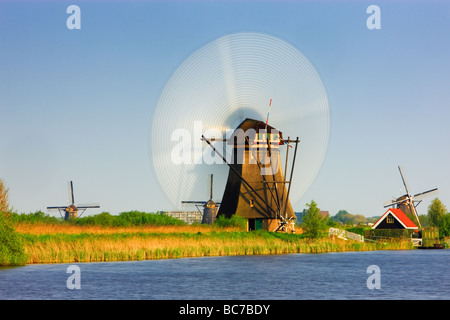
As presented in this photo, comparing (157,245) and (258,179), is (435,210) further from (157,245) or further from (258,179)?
(157,245)

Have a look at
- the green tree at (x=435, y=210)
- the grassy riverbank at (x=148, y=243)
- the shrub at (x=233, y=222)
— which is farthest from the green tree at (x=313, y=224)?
the green tree at (x=435, y=210)

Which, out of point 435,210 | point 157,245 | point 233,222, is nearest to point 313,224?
point 233,222

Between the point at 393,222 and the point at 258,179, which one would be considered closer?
the point at 258,179

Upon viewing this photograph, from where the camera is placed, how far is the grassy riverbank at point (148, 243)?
109 feet

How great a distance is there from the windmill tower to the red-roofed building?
12.7 m

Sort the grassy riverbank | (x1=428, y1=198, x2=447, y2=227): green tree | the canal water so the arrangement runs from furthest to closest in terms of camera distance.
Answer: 1. (x1=428, y1=198, x2=447, y2=227): green tree
2. the grassy riverbank
3. the canal water

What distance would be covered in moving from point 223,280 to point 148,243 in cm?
1041

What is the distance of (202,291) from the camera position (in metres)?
24.5

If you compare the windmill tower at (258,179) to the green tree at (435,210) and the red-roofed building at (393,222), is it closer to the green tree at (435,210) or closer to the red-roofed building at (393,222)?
the red-roofed building at (393,222)

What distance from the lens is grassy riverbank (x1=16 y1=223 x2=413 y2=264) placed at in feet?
109

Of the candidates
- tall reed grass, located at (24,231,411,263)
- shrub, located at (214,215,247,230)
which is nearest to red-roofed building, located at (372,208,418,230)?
tall reed grass, located at (24,231,411,263)

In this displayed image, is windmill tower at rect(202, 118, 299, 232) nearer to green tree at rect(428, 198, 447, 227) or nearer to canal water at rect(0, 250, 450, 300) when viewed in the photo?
canal water at rect(0, 250, 450, 300)

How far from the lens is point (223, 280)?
91.6 feet

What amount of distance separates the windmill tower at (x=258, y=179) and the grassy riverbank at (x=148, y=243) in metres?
3.57
